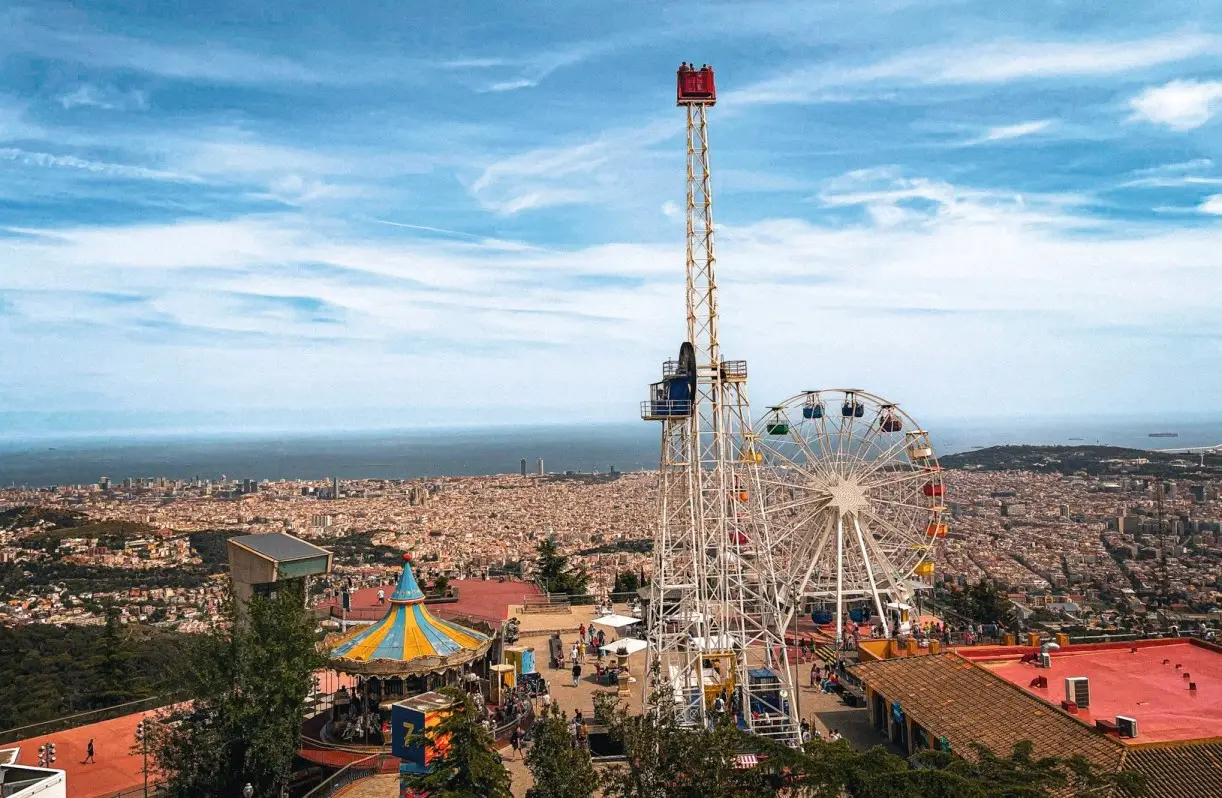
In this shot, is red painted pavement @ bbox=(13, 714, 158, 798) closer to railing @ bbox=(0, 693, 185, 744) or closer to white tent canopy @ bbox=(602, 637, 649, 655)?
railing @ bbox=(0, 693, 185, 744)

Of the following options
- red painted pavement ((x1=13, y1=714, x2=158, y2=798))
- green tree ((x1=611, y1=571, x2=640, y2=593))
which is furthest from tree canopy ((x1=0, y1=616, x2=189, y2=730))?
green tree ((x1=611, y1=571, x2=640, y2=593))

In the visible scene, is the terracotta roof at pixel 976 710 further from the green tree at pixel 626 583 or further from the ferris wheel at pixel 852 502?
the green tree at pixel 626 583

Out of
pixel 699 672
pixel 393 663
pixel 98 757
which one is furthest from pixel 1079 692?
pixel 98 757

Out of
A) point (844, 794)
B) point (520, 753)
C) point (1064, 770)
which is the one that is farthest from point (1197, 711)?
point (520, 753)

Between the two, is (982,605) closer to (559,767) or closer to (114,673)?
(559,767)

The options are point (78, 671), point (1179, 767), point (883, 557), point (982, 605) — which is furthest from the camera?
point (982, 605)

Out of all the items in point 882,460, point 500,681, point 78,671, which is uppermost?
point 882,460
